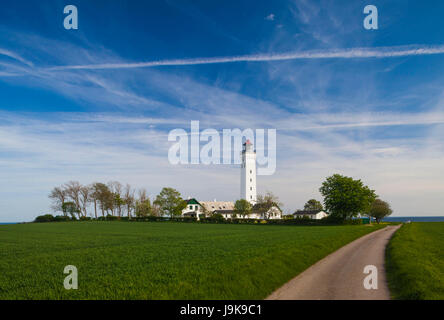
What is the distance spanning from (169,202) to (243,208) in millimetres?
28164

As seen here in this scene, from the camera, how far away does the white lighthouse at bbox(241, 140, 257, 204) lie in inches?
4505

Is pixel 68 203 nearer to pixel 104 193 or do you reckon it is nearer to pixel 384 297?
pixel 104 193

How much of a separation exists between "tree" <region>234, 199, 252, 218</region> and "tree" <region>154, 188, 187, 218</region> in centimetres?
2113

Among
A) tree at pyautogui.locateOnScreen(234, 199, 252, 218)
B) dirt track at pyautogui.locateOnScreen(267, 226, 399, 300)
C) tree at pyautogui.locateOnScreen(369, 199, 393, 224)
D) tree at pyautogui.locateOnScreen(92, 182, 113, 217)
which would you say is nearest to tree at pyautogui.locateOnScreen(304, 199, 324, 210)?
tree at pyautogui.locateOnScreen(369, 199, 393, 224)

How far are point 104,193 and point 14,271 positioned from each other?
11211 cm

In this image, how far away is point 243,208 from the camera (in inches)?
4186

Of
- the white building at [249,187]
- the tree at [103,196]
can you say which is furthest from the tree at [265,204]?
the tree at [103,196]

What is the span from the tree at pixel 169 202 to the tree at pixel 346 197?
53663 millimetres

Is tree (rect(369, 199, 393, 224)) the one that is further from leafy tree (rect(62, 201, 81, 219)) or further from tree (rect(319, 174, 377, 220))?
leafy tree (rect(62, 201, 81, 219))
